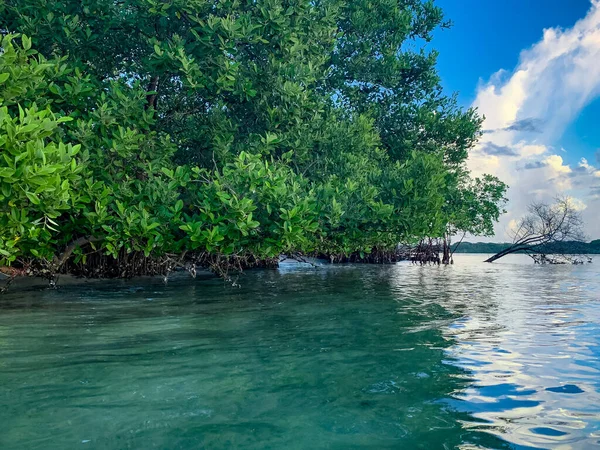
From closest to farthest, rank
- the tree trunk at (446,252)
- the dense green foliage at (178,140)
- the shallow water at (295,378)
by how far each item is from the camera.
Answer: the shallow water at (295,378) < the dense green foliage at (178,140) < the tree trunk at (446,252)

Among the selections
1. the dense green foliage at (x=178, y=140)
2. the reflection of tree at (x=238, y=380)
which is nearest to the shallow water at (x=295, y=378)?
the reflection of tree at (x=238, y=380)

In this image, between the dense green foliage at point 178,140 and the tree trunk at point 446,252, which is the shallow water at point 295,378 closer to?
the dense green foliage at point 178,140

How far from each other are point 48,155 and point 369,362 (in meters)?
5.01

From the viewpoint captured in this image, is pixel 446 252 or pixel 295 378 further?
pixel 446 252

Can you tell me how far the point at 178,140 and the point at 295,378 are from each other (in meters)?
9.89

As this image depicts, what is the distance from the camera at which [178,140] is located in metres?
13.1

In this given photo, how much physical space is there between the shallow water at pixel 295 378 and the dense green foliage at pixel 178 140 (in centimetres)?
172

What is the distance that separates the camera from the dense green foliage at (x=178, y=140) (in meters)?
8.02

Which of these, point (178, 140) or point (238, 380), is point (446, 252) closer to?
point (178, 140)

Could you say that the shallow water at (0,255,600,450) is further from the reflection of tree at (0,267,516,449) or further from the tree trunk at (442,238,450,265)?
the tree trunk at (442,238,450,265)

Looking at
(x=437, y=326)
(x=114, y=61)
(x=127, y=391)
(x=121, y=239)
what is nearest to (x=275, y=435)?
(x=127, y=391)

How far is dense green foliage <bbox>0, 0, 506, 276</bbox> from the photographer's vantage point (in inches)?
316

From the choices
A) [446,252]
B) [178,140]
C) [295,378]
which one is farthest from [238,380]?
[446,252]

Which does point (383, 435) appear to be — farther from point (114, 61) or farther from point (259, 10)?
point (114, 61)
